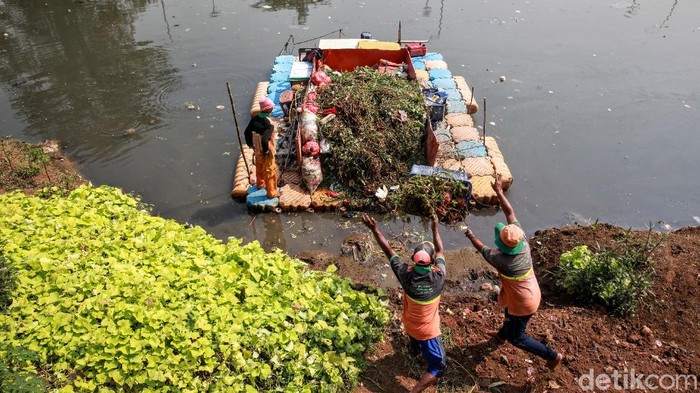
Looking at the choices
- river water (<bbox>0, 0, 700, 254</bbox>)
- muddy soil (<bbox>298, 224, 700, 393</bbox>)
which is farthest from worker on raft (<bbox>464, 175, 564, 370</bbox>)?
river water (<bbox>0, 0, 700, 254</bbox>)

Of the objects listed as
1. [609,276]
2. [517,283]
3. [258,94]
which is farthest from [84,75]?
[609,276]

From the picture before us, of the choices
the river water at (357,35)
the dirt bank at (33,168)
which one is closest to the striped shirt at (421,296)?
the river water at (357,35)

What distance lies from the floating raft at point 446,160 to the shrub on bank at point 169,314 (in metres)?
2.14

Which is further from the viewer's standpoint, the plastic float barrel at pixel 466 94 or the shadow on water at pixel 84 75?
the plastic float barrel at pixel 466 94

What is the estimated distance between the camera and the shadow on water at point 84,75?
939 cm

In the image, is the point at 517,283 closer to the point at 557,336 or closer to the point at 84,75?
the point at 557,336

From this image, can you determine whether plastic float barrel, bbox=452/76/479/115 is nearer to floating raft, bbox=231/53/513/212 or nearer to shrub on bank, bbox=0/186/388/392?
floating raft, bbox=231/53/513/212

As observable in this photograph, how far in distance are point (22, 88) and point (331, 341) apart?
35.6ft

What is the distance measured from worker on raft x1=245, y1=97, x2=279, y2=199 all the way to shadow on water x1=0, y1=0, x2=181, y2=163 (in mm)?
3554

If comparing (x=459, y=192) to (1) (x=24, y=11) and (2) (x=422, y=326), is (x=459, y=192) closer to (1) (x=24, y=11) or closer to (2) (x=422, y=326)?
(2) (x=422, y=326)

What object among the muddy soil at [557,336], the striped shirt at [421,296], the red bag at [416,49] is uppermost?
the red bag at [416,49]

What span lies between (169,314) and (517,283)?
3.26 meters

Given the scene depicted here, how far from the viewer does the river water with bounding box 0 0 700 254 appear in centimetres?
775

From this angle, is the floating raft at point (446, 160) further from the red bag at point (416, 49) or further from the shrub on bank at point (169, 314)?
the shrub on bank at point (169, 314)
